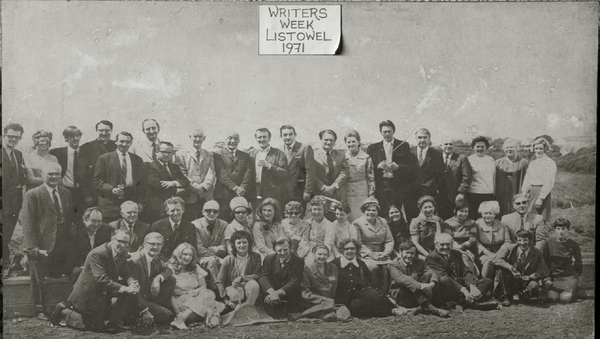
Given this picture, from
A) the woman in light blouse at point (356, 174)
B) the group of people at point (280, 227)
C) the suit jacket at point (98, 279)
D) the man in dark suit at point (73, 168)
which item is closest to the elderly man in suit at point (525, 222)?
the group of people at point (280, 227)

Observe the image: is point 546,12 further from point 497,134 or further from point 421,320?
point 421,320

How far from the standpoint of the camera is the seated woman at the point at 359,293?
4.56 metres

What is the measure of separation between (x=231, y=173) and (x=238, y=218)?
1.13 feet

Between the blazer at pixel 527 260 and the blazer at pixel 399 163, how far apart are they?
89 cm

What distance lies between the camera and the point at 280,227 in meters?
4.62

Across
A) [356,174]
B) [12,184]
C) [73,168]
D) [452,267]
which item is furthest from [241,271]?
[12,184]

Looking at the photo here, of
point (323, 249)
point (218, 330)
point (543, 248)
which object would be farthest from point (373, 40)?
point (218, 330)

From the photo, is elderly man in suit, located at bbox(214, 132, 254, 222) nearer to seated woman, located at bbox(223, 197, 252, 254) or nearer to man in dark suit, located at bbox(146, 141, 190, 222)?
seated woman, located at bbox(223, 197, 252, 254)

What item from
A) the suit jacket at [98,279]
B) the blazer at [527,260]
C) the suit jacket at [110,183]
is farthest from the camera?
the blazer at [527,260]

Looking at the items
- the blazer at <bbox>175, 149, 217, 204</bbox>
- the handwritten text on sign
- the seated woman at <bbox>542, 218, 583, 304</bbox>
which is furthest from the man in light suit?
the seated woman at <bbox>542, 218, 583, 304</bbox>

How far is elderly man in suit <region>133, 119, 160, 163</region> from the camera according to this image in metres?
4.63

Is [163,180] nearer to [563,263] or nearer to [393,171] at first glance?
[393,171]

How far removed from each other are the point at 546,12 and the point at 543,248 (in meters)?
1.83

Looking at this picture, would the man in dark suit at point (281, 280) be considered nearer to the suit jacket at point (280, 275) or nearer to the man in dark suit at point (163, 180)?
the suit jacket at point (280, 275)
